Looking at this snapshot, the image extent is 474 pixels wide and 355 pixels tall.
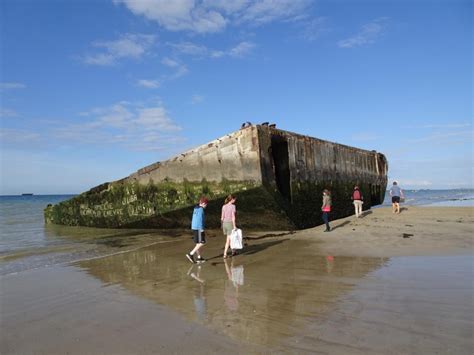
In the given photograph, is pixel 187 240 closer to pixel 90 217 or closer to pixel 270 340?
pixel 90 217

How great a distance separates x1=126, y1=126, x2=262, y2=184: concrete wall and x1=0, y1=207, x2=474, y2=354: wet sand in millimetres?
2955

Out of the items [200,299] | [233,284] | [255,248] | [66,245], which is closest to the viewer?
[200,299]

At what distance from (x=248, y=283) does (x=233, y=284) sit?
226 millimetres

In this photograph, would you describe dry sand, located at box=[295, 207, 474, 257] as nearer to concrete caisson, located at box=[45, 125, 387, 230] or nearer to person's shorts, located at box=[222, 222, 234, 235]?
concrete caisson, located at box=[45, 125, 387, 230]

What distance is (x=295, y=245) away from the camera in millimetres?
8859

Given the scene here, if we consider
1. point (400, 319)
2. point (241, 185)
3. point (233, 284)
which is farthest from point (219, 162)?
point (400, 319)

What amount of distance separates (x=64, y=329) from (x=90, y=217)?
12220 millimetres

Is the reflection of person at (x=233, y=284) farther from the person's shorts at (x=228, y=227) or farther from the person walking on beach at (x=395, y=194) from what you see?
the person walking on beach at (x=395, y=194)

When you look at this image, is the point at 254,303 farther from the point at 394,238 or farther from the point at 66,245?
the point at 66,245

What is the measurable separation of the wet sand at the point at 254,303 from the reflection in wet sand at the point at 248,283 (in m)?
0.02

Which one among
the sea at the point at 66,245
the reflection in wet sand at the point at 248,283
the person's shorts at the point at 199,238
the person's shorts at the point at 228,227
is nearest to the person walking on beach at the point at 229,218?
the person's shorts at the point at 228,227

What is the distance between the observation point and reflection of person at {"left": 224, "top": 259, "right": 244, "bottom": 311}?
4480 millimetres

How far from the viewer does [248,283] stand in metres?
5.46

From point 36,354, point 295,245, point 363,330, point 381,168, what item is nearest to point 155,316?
point 36,354
